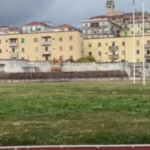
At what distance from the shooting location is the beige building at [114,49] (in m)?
124

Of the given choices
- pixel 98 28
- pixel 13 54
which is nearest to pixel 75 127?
pixel 13 54

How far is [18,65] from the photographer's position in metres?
84.1

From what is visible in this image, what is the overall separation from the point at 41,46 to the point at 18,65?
143 feet

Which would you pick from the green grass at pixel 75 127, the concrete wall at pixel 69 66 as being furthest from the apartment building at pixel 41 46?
the green grass at pixel 75 127

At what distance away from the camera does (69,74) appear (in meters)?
75.3

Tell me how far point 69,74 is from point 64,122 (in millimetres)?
62493

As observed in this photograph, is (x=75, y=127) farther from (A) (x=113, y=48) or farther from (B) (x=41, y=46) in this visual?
(A) (x=113, y=48)

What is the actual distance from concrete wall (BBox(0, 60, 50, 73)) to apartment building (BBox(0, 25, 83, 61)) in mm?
37573

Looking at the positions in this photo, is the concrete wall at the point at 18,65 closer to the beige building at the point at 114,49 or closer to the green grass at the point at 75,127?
the beige building at the point at 114,49

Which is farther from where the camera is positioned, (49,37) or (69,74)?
(49,37)

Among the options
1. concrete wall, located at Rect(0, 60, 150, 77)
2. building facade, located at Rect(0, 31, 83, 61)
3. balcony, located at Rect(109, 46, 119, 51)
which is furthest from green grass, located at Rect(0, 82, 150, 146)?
balcony, located at Rect(109, 46, 119, 51)

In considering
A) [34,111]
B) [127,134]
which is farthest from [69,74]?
[127,134]

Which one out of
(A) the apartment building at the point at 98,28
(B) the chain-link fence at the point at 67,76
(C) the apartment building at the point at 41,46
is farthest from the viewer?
(A) the apartment building at the point at 98,28

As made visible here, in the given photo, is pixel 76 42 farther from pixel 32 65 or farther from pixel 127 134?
pixel 127 134
